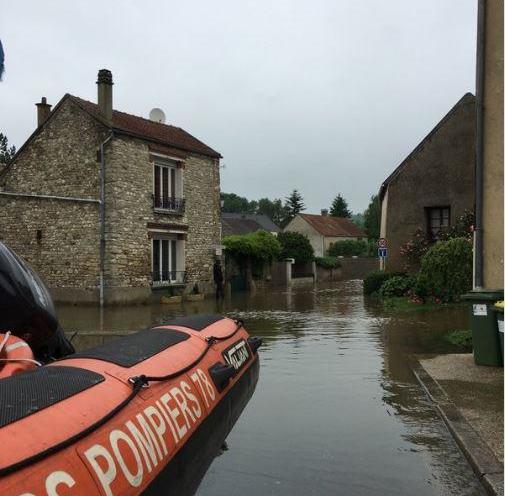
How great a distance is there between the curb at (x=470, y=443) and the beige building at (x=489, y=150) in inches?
89.8

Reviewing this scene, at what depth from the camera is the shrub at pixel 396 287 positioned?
64.1 feet

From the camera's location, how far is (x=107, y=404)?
3189 mm

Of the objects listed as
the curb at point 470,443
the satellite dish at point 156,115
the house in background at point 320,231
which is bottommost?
the curb at point 470,443

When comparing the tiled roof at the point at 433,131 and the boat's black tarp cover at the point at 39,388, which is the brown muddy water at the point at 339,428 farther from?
the tiled roof at the point at 433,131

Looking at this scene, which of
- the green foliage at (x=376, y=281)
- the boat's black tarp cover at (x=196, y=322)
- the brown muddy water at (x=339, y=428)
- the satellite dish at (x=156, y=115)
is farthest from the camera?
the satellite dish at (x=156, y=115)

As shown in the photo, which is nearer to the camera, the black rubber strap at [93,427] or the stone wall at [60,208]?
the black rubber strap at [93,427]

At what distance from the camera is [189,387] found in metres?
4.35

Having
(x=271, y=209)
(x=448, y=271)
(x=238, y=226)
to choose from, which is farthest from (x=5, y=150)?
(x=271, y=209)

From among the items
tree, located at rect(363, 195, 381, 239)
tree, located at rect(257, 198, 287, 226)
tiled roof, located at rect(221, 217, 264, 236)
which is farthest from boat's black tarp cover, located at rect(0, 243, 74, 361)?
tree, located at rect(257, 198, 287, 226)

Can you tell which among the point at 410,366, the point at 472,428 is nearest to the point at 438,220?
the point at 410,366

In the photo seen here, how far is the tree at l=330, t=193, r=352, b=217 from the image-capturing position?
8119 cm

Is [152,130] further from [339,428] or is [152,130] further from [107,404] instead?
[107,404]

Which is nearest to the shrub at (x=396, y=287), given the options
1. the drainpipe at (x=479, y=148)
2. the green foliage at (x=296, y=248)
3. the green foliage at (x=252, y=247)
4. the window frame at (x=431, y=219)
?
the window frame at (x=431, y=219)

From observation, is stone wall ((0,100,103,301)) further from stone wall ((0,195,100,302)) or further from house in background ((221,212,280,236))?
house in background ((221,212,280,236))
